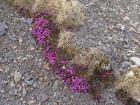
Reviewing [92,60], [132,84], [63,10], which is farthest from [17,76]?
[132,84]

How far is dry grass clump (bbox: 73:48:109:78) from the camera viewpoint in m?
6.48

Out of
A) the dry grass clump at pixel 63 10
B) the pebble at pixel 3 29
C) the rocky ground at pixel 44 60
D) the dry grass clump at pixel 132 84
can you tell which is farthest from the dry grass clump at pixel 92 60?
the pebble at pixel 3 29

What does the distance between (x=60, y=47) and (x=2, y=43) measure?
1.31 metres

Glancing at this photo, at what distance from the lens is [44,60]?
22.6ft

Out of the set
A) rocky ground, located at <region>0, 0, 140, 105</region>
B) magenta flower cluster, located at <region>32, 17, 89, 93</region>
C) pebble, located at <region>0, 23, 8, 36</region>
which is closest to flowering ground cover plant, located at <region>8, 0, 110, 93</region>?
magenta flower cluster, located at <region>32, 17, 89, 93</region>

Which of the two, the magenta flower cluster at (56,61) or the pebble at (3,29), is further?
the pebble at (3,29)

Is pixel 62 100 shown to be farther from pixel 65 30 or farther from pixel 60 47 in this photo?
pixel 65 30

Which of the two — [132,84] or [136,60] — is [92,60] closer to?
[132,84]

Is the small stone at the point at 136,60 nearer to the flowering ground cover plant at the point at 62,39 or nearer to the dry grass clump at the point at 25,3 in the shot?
the flowering ground cover plant at the point at 62,39

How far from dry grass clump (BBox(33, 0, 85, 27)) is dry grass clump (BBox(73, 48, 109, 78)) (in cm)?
97

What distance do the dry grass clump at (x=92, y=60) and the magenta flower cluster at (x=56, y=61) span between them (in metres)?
0.17

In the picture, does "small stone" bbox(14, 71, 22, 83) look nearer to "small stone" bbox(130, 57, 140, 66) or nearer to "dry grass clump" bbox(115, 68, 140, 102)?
"dry grass clump" bbox(115, 68, 140, 102)

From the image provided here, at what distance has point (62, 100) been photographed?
21.0 ft

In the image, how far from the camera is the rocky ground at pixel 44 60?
6.42m
